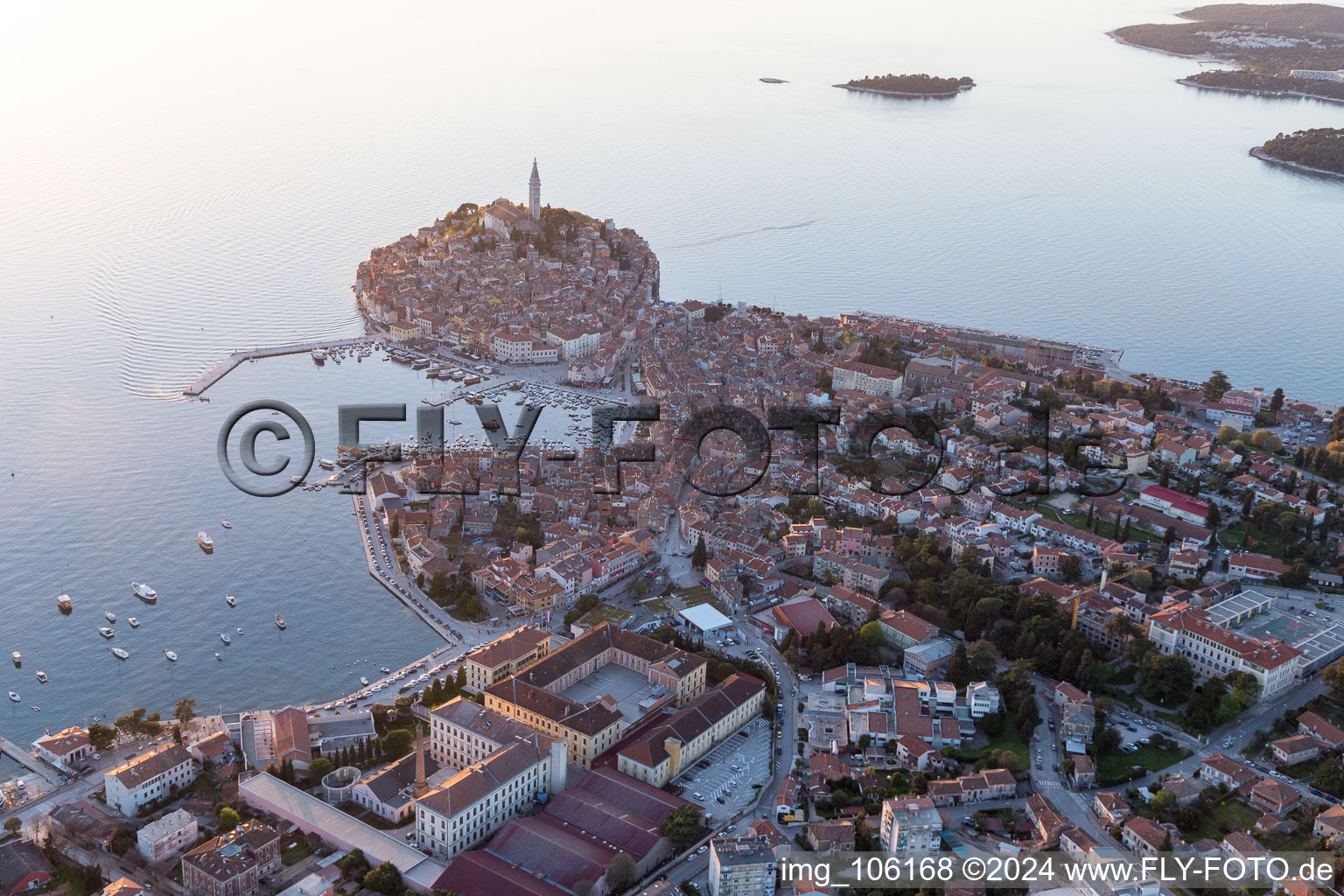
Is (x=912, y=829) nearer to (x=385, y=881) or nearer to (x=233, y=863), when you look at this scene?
(x=385, y=881)

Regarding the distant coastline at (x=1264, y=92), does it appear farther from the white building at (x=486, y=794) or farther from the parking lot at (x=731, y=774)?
the white building at (x=486, y=794)

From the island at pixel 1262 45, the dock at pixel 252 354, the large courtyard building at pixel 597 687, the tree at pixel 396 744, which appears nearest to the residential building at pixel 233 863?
the tree at pixel 396 744

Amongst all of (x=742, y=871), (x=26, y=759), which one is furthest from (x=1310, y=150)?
(x=26, y=759)

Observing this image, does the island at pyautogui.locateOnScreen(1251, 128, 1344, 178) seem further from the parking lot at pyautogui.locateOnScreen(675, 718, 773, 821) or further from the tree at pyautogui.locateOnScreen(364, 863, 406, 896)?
the tree at pyautogui.locateOnScreen(364, 863, 406, 896)

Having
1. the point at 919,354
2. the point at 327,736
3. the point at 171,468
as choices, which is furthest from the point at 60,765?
the point at 919,354

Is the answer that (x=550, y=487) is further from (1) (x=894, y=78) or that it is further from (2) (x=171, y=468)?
(1) (x=894, y=78)

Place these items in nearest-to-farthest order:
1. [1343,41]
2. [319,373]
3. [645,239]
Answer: [319,373], [645,239], [1343,41]
